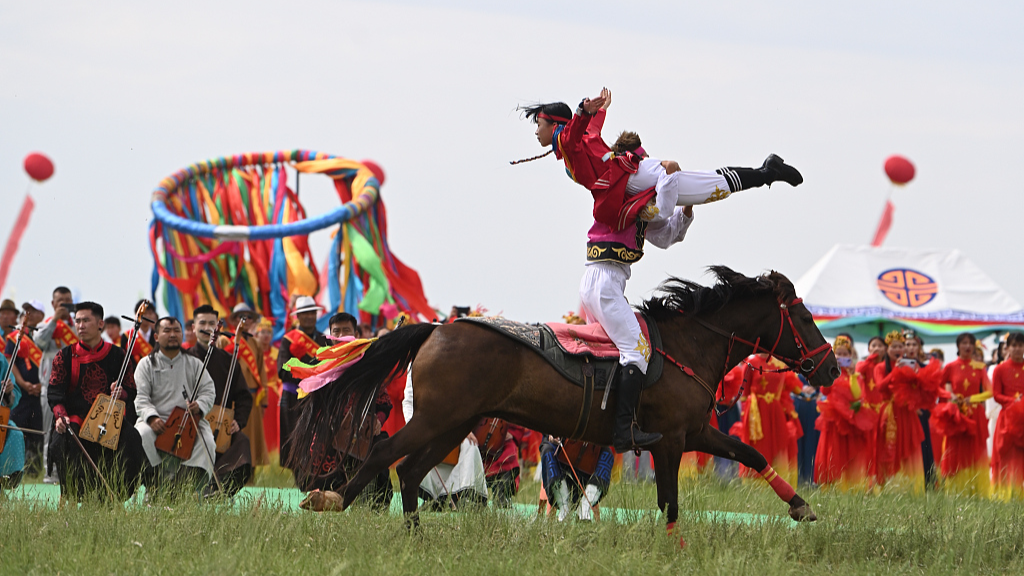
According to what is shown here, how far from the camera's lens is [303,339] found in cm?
948

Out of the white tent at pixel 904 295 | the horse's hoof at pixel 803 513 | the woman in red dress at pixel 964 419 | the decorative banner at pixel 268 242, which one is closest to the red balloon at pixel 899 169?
the white tent at pixel 904 295

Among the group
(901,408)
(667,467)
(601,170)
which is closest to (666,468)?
(667,467)

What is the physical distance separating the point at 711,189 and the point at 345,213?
15.4 m

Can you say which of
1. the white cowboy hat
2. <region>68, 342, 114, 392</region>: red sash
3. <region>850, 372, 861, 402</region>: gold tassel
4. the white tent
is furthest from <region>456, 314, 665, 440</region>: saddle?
the white tent

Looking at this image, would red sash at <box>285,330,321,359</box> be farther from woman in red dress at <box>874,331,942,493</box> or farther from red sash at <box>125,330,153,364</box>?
woman in red dress at <box>874,331,942,493</box>

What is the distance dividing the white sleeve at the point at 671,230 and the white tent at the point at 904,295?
42.3 feet

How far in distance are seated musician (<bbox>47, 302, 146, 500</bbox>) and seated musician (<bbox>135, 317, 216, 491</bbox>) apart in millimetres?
108

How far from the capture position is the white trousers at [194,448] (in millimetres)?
7711

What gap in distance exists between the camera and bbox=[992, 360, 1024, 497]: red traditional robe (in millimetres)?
10273

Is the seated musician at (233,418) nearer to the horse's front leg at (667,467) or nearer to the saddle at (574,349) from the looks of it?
the saddle at (574,349)

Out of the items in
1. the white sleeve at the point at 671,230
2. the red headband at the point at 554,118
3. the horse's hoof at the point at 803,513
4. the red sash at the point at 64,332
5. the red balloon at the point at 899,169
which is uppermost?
the red balloon at the point at 899,169

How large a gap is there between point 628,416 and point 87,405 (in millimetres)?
3715

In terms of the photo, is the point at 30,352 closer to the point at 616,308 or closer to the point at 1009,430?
the point at 616,308

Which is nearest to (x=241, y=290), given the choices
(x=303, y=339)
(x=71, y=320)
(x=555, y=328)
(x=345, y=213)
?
(x=345, y=213)
